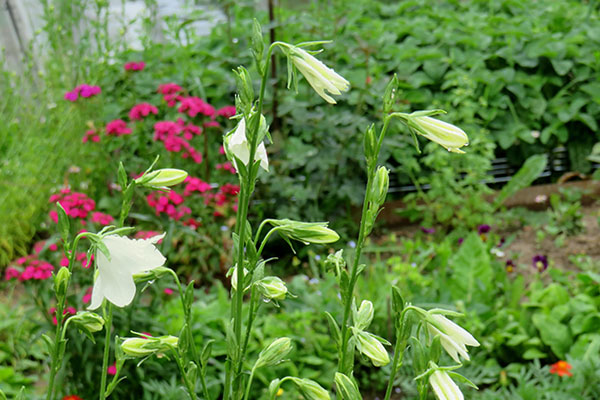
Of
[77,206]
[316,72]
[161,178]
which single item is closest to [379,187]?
[316,72]

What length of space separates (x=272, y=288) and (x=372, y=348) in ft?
0.45

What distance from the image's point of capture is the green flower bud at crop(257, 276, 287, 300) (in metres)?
0.82

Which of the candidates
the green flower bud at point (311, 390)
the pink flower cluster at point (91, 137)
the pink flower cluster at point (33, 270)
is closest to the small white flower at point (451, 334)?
the green flower bud at point (311, 390)

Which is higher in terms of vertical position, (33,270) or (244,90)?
(244,90)

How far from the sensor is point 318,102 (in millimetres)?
3717

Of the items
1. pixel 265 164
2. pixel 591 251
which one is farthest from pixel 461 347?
pixel 591 251

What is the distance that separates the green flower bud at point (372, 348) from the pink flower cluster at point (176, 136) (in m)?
2.26

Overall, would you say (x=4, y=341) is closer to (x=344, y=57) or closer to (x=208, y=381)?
(x=208, y=381)

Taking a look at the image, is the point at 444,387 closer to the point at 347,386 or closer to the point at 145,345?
the point at 347,386

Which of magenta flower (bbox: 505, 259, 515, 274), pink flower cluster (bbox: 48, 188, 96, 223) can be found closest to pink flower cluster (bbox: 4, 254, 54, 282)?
pink flower cluster (bbox: 48, 188, 96, 223)

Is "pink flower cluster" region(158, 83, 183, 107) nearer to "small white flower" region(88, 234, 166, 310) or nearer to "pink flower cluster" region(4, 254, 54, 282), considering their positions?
"pink flower cluster" region(4, 254, 54, 282)

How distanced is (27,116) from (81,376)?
1.92 metres

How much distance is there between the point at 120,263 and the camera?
0.75 meters

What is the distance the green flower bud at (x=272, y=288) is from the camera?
817 mm
